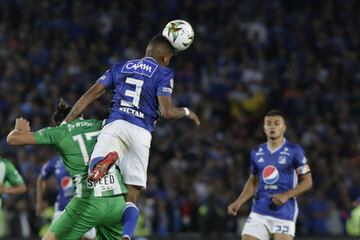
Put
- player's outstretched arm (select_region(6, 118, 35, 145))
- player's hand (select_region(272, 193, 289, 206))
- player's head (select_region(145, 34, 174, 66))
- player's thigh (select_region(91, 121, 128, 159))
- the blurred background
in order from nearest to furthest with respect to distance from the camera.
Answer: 1. player's outstretched arm (select_region(6, 118, 35, 145))
2. player's thigh (select_region(91, 121, 128, 159))
3. player's head (select_region(145, 34, 174, 66))
4. player's hand (select_region(272, 193, 289, 206))
5. the blurred background

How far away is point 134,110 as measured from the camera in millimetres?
9258

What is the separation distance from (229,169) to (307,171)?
7.00 m

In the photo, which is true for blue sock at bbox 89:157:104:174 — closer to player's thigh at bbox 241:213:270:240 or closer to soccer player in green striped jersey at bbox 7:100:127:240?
soccer player in green striped jersey at bbox 7:100:127:240

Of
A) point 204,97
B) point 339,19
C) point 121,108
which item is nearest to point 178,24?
point 121,108

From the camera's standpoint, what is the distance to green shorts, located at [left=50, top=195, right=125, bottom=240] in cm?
872

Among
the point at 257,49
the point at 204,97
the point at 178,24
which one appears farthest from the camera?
the point at 257,49

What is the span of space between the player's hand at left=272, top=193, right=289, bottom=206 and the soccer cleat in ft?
7.96

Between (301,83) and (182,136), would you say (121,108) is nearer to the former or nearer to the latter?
(182,136)

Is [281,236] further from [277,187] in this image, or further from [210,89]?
[210,89]

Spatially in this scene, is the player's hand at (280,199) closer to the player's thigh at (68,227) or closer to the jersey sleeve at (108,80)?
the jersey sleeve at (108,80)

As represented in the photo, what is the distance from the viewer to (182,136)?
717 inches

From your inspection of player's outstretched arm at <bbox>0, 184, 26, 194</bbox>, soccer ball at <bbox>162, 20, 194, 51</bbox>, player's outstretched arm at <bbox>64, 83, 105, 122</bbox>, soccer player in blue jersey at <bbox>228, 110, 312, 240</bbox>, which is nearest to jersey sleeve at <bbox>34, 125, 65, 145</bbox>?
player's outstretched arm at <bbox>64, 83, 105, 122</bbox>

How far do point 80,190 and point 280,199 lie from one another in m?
2.66

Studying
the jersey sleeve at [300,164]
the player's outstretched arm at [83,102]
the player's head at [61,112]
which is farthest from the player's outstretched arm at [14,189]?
the jersey sleeve at [300,164]
